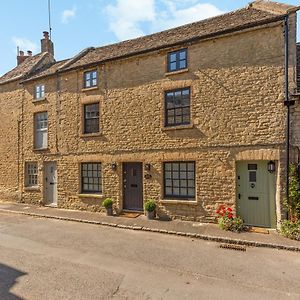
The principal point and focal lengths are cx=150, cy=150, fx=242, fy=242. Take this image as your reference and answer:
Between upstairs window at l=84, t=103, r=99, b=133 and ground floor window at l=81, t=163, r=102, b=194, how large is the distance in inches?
72.4

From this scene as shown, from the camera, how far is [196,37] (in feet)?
32.6

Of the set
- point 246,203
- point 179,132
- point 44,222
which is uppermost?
point 179,132

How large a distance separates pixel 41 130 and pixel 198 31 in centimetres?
1010

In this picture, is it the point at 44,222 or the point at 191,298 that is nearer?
the point at 191,298

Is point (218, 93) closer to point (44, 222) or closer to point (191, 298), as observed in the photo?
point (191, 298)

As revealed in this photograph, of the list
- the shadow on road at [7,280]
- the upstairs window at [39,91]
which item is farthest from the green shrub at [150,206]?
the upstairs window at [39,91]

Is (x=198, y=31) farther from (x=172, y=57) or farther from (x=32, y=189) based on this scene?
(x=32, y=189)

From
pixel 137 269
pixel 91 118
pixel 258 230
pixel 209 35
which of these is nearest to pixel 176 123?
pixel 209 35

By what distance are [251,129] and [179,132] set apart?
2.83 m

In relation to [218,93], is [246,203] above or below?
below

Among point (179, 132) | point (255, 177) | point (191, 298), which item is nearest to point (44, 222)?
point (179, 132)

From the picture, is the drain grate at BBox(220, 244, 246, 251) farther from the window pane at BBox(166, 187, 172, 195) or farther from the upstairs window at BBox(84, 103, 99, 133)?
the upstairs window at BBox(84, 103, 99, 133)

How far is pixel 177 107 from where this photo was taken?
10547 mm

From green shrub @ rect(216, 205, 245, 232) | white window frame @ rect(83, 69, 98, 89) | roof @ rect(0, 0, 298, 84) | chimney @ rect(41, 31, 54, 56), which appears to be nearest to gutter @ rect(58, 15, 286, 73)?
roof @ rect(0, 0, 298, 84)
